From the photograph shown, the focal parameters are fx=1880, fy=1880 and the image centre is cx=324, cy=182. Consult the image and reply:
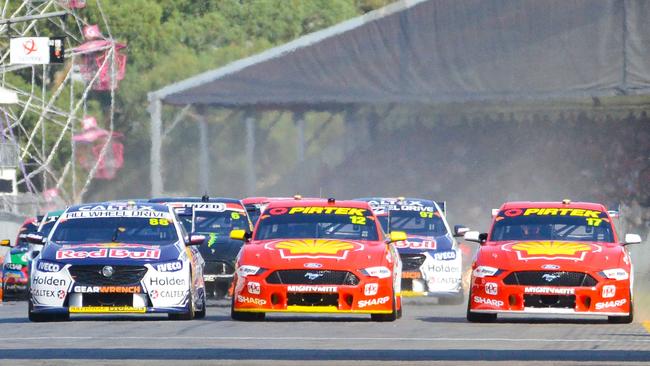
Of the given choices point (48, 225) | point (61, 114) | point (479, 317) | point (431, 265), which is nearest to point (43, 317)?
point (479, 317)

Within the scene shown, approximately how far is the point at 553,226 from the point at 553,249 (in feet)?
3.33

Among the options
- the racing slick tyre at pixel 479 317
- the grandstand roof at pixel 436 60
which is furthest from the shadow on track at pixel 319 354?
the grandstand roof at pixel 436 60

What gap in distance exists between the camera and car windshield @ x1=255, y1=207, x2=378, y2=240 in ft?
67.6

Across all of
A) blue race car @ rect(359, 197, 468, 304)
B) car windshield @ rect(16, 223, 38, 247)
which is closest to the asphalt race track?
blue race car @ rect(359, 197, 468, 304)

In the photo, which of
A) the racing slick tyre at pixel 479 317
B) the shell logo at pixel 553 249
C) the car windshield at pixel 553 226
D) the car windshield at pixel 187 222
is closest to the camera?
the shell logo at pixel 553 249

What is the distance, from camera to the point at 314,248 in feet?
64.9

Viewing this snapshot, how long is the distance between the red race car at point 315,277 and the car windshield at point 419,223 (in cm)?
582

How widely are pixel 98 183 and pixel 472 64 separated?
26262 millimetres

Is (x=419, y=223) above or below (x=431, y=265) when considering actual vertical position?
above

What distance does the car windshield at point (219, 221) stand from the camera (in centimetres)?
2636

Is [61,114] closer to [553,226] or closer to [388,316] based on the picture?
[553,226]

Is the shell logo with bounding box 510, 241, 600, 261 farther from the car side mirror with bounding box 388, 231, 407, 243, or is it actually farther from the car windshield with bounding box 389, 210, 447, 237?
the car windshield with bounding box 389, 210, 447, 237

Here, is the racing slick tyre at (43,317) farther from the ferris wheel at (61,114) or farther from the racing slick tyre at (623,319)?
the ferris wheel at (61,114)

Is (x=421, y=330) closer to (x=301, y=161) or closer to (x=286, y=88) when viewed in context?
(x=286, y=88)
